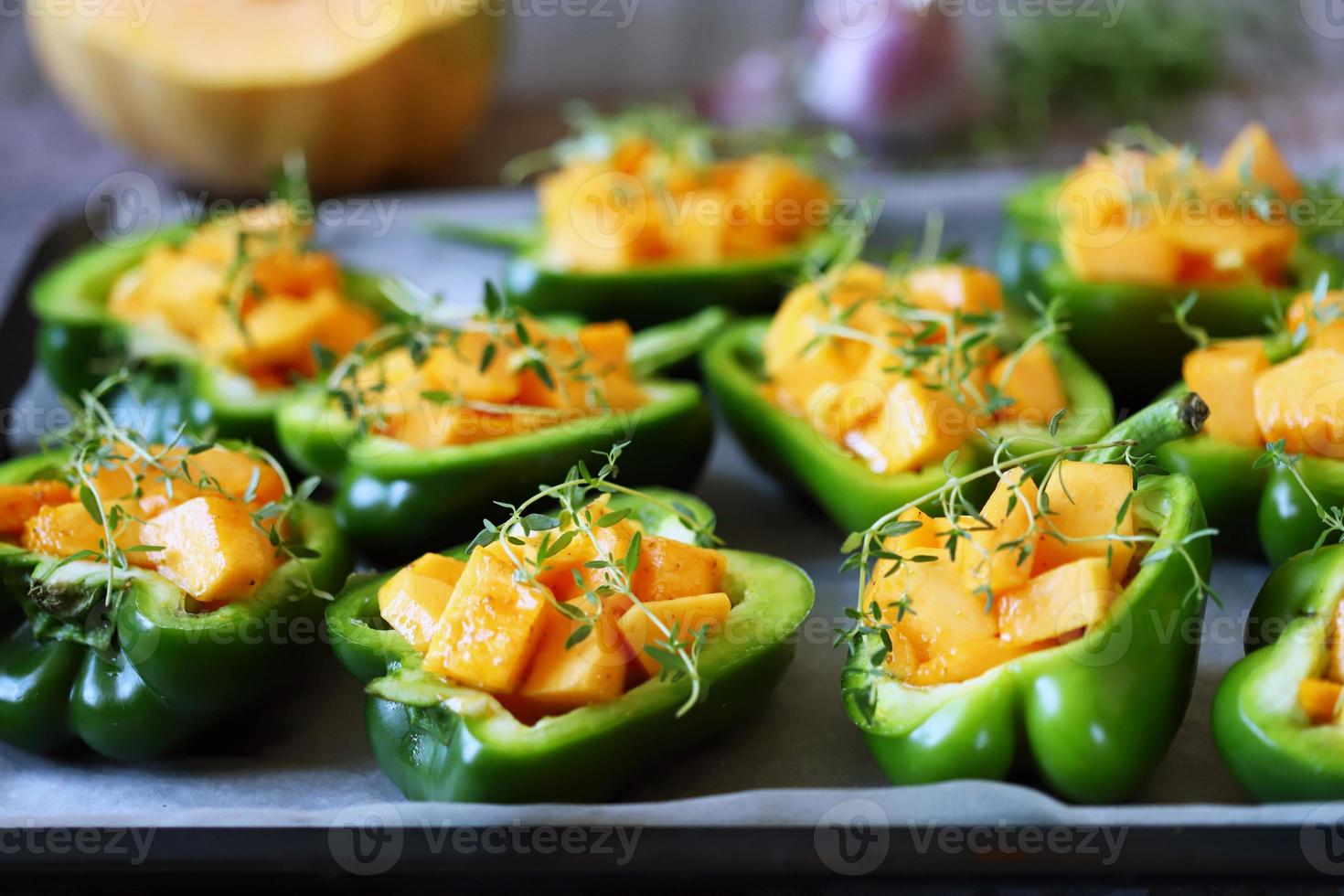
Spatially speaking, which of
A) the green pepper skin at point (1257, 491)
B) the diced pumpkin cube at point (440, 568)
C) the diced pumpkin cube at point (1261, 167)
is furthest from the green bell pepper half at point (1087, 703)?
the diced pumpkin cube at point (1261, 167)

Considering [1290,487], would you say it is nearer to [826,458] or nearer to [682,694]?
[826,458]

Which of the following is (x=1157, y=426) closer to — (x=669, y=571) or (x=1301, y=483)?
(x=1301, y=483)

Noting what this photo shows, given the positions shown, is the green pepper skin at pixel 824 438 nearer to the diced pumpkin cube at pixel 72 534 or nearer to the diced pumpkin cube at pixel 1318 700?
the diced pumpkin cube at pixel 1318 700

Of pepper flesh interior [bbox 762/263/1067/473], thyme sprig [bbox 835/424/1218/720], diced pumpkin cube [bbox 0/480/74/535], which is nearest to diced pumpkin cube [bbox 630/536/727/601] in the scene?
thyme sprig [bbox 835/424/1218/720]

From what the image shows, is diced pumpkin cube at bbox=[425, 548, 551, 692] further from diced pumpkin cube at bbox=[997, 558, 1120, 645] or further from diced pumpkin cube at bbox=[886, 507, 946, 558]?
diced pumpkin cube at bbox=[997, 558, 1120, 645]

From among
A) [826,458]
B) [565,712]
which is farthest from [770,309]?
[565,712]

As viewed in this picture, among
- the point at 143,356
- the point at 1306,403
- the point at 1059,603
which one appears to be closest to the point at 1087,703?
the point at 1059,603
